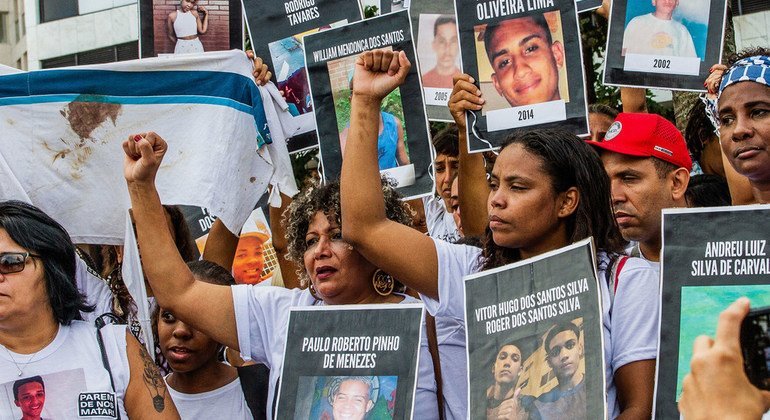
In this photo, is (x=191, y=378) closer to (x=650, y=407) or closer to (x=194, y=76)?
(x=194, y=76)

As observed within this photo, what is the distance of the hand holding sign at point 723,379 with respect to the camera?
182 centimetres

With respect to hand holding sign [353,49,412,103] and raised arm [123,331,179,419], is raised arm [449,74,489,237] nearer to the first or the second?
hand holding sign [353,49,412,103]

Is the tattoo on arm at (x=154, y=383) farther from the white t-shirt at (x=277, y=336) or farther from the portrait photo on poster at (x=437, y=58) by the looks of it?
the portrait photo on poster at (x=437, y=58)

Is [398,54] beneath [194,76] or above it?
beneath

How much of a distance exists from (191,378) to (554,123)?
5.49 ft

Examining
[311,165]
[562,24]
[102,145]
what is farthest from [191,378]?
[311,165]

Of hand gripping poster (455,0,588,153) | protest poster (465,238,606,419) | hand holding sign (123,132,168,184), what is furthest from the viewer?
hand gripping poster (455,0,588,153)

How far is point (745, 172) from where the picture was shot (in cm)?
382

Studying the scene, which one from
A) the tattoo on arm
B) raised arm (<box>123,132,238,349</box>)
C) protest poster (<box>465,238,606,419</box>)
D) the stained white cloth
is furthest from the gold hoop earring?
the stained white cloth

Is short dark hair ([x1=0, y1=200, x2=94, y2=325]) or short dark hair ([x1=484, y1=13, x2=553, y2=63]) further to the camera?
short dark hair ([x1=484, y1=13, x2=553, y2=63])

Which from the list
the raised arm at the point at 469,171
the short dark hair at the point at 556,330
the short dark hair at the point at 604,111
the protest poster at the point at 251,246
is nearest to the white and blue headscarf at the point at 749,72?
the raised arm at the point at 469,171

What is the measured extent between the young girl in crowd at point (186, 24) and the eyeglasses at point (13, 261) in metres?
2.09

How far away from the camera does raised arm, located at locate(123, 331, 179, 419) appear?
4.05m

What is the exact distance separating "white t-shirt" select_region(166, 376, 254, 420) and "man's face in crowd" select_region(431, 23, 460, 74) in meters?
1.80
